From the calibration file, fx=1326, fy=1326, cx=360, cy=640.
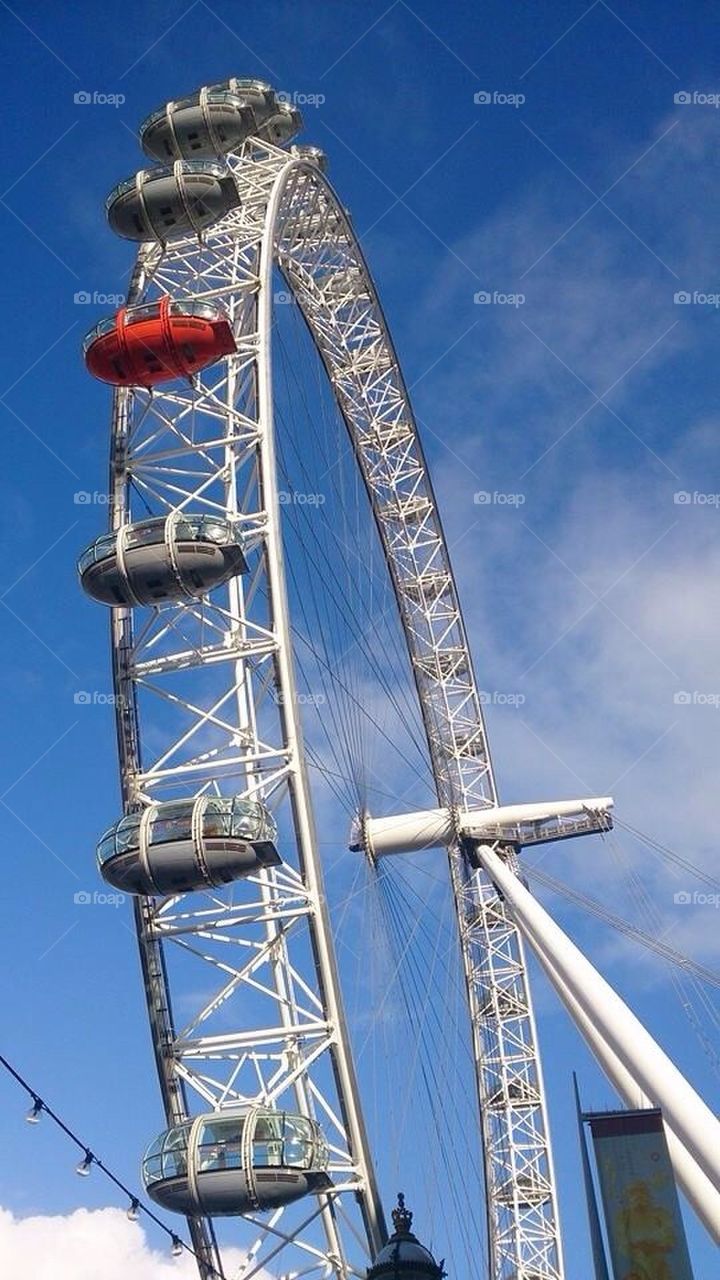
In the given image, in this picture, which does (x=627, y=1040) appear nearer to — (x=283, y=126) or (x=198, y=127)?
(x=198, y=127)

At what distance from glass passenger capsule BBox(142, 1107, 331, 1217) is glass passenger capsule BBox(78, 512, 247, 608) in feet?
35.6

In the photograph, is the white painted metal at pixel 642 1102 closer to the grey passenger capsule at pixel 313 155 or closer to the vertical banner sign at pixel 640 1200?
the vertical banner sign at pixel 640 1200

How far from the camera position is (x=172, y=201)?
106 ft

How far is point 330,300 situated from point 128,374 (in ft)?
44.5

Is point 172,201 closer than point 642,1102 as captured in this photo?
No

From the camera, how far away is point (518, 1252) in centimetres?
4306

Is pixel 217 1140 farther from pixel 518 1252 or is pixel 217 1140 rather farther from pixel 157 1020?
pixel 518 1252

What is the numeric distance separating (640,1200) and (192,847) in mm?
10123

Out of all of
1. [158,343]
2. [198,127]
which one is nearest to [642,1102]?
[158,343]

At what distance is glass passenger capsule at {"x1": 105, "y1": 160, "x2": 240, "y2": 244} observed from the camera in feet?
105

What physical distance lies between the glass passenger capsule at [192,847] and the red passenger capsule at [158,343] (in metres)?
10.3

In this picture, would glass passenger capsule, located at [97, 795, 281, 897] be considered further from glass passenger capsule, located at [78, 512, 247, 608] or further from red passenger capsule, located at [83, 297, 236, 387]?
red passenger capsule, located at [83, 297, 236, 387]

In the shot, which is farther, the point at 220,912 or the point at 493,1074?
the point at 493,1074

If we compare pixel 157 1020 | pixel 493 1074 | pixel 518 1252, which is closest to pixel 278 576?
pixel 157 1020
